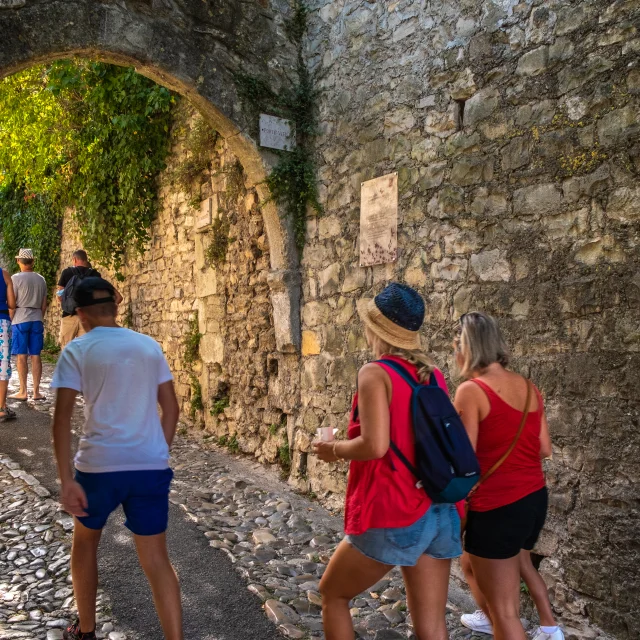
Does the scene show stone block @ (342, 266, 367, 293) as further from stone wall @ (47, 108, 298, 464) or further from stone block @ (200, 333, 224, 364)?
stone block @ (200, 333, 224, 364)

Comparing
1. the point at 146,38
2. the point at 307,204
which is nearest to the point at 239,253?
the point at 307,204

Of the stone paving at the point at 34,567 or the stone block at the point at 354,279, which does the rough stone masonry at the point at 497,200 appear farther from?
the stone paving at the point at 34,567

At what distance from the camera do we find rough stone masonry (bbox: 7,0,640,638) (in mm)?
3014

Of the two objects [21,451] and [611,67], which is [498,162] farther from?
[21,451]

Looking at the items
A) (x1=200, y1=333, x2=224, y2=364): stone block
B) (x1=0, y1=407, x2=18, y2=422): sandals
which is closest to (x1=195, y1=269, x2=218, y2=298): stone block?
(x1=200, y1=333, x2=224, y2=364): stone block

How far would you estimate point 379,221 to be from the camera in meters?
4.45

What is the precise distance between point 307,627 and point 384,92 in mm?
3236

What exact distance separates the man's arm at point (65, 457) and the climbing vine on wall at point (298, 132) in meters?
3.07

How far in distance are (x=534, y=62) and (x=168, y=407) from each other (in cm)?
248

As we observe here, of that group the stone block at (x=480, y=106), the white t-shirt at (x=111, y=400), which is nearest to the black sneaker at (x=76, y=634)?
the white t-shirt at (x=111, y=400)

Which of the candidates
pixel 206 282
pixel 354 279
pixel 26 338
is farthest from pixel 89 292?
pixel 26 338

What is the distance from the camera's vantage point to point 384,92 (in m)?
4.46

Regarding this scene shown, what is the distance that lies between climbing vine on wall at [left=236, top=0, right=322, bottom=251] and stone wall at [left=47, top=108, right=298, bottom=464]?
1.89ft

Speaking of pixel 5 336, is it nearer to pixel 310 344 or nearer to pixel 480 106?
pixel 310 344
